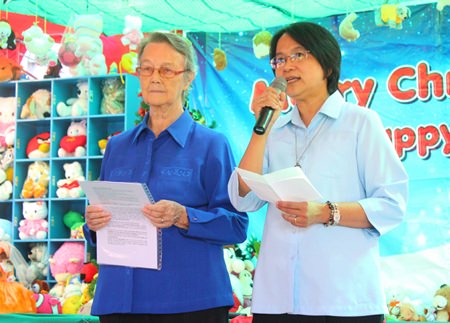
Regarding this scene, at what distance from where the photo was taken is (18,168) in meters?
6.25

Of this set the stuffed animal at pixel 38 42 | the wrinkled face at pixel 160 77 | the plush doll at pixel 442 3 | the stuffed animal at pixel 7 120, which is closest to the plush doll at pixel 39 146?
the stuffed animal at pixel 7 120

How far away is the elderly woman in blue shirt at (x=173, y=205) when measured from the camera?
195 centimetres

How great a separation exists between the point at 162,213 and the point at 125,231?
0.16 metres

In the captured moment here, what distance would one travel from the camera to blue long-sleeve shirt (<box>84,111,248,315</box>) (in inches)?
76.8

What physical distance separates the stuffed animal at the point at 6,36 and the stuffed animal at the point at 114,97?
0.88 m

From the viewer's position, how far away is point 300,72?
6.03ft

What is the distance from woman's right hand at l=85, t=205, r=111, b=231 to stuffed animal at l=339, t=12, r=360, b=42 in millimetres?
3264

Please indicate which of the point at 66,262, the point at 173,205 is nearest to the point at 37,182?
the point at 66,262

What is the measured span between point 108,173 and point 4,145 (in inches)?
177

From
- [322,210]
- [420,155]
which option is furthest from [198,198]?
[420,155]

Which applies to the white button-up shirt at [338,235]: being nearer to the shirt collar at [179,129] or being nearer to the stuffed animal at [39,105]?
the shirt collar at [179,129]

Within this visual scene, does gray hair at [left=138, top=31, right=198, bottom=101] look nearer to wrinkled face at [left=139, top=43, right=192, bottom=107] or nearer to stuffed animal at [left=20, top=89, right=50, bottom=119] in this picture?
wrinkled face at [left=139, top=43, right=192, bottom=107]

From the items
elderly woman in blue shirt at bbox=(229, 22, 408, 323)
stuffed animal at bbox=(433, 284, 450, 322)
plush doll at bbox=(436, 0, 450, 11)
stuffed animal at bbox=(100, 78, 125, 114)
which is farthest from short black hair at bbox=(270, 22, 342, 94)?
stuffed animal at bbox=(100, 78, 125, 114)

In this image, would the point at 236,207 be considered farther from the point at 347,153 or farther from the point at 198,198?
the point at 347,153
